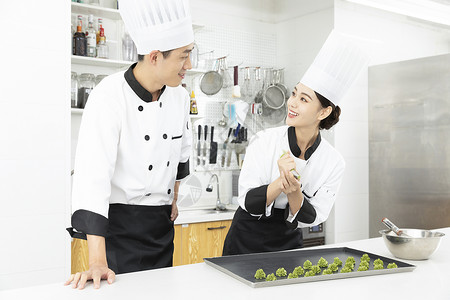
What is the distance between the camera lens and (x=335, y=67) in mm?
2271

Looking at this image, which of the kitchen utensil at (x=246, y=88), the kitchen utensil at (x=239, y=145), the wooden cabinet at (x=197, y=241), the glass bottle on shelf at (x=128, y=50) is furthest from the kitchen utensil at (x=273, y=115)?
the glass bottle on shelf at (x=128, y=50)

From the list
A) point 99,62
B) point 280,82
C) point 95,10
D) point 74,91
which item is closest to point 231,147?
point 280,82

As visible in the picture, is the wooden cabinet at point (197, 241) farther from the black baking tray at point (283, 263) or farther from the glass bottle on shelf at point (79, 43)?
the black baking tray at point (283, 263)

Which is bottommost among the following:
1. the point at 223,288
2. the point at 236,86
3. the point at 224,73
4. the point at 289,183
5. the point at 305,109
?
the point at 223,288

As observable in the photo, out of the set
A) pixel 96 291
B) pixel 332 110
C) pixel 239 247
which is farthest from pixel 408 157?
pixel 96 291

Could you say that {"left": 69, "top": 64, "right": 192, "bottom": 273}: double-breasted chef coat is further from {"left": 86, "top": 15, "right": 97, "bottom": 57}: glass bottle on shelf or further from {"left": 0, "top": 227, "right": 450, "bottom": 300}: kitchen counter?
{"left": 86, "top": 15, "right": 97, "bottom": 57}: glass bottle on shelf

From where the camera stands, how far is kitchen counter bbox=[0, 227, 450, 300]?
4.42ft

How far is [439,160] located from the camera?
3707 mm

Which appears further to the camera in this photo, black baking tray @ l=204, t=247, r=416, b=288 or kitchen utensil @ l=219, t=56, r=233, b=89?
kitchen utensil @ l=219, t=56, r=233, b=89

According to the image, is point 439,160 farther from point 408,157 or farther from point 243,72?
point 243,72

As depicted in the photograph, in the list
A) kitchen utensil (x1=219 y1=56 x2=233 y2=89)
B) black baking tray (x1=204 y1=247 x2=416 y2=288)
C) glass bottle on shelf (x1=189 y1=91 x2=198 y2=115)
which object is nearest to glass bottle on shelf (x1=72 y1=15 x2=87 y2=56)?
glass bottle on shelf (x1=189 y1=91 x2=198 y2=115)

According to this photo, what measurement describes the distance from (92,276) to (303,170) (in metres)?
1.15

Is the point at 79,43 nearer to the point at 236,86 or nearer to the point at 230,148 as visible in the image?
the point at 236,86

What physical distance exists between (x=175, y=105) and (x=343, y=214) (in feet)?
8.21
